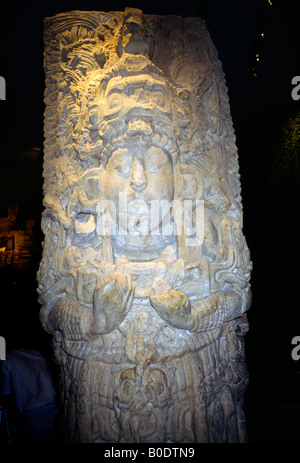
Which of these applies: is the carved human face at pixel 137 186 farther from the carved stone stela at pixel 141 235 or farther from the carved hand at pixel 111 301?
the carved hand at pixel 111 301

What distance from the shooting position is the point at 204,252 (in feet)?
6.64

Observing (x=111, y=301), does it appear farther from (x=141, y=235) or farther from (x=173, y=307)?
(x=141, y=235)

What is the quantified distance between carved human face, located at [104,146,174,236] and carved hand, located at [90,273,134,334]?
40 cm

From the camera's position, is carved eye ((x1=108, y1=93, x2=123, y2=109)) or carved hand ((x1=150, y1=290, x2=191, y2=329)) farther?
carved eye ((x1=108, y1=93, x2=123, y2=109))

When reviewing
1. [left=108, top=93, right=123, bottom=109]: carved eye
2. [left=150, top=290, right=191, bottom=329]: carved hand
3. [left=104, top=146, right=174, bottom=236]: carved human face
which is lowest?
[left=150, top=290, right=191, bottom=329]: carved hand

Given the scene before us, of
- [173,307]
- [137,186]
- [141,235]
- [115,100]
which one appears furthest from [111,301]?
[115,100]

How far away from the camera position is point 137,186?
6.13 feet

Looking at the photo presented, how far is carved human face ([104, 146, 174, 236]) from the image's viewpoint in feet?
6.22

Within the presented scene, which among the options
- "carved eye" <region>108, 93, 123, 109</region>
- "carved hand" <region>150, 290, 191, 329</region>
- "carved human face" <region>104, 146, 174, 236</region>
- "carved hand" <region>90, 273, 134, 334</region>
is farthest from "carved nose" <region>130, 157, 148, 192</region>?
"carved hand" <region>150, 290, 191, 329</region>

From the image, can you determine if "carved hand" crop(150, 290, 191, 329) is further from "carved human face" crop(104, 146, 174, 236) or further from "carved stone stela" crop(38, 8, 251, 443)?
"carved human face" crop(104, 146, 174, 236)

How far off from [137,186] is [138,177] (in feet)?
0.20

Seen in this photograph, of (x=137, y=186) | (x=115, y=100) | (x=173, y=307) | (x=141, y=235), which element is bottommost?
(x=173, y=307)

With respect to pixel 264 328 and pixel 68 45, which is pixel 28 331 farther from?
pixel 68 45
